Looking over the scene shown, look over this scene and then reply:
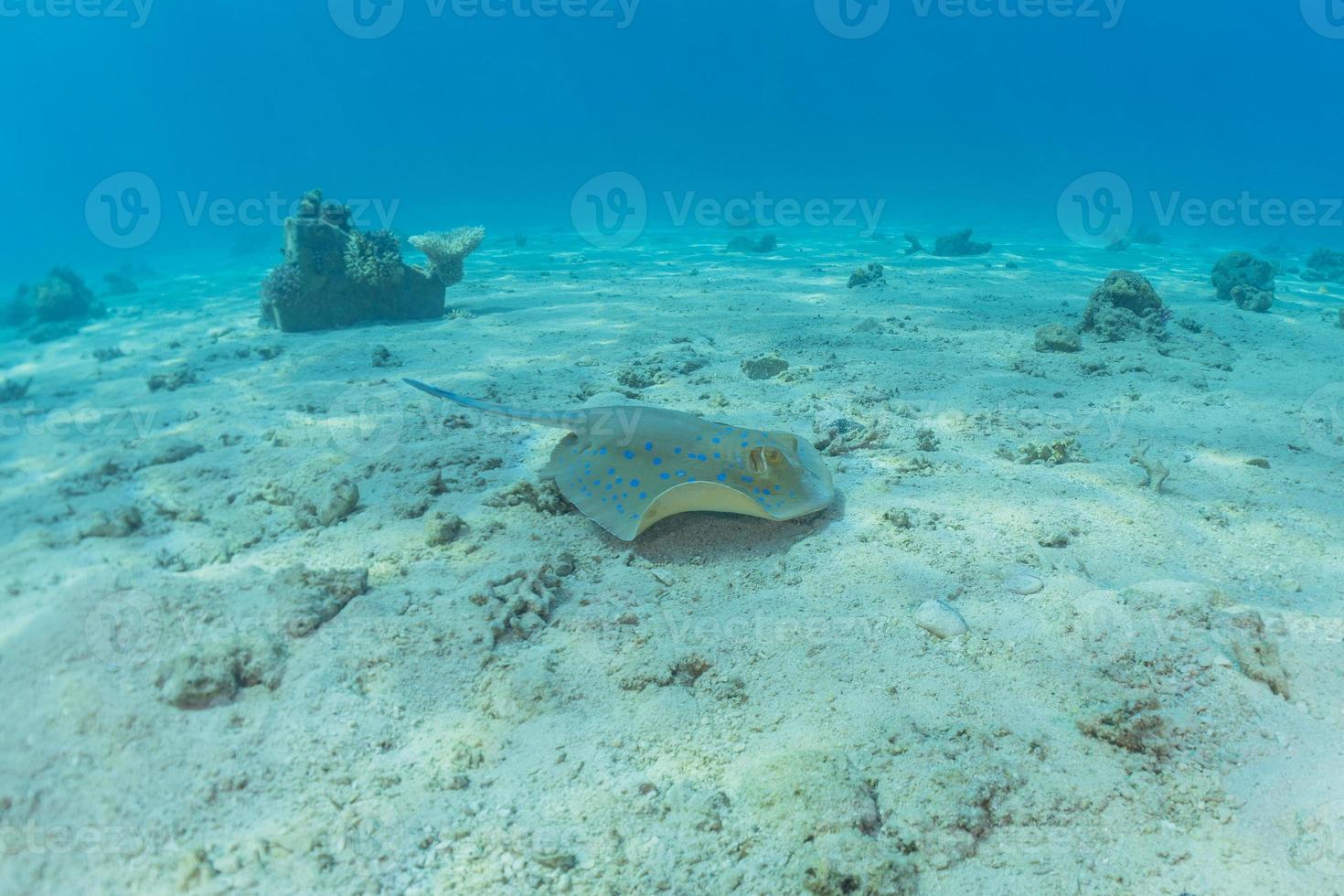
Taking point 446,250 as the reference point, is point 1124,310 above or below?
below

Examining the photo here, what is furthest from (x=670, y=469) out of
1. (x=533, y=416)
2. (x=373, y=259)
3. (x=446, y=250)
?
(x=446, y=250)

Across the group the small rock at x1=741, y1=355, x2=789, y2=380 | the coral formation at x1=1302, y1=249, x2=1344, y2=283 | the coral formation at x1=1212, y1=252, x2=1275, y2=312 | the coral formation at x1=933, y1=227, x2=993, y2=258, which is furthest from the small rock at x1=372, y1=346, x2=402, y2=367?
the coral formation at x1=1302, y1=249, x2=1344, y2=283

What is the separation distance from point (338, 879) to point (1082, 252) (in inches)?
1043

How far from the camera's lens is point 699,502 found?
12.8ft

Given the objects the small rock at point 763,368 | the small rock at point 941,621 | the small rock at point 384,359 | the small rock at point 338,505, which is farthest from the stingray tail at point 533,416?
the small rock at point 384,359

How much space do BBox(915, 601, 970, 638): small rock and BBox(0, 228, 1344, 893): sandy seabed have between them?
53mm

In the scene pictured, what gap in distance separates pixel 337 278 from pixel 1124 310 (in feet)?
43.3

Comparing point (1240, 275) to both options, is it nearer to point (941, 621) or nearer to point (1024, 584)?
point (1024, 584)

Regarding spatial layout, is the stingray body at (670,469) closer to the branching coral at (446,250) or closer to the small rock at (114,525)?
the small rock at (114,525)

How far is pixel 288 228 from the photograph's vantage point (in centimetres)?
1116

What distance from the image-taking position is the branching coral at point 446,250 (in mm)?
12117

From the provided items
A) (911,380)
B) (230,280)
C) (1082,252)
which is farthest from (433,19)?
(911,380)

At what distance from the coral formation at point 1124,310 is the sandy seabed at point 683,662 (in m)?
2.54

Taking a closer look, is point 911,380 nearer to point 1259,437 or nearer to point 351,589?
point 1259,437
